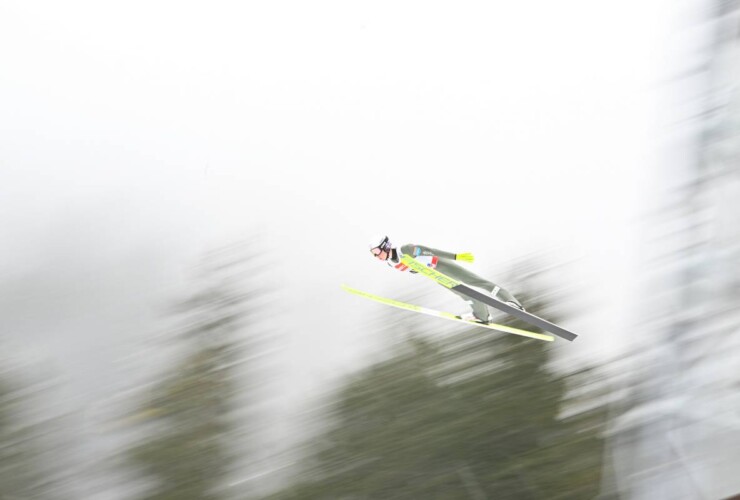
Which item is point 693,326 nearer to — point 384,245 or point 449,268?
point 449,268

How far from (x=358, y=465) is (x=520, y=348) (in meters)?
1.12

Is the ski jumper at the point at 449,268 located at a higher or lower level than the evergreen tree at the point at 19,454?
higher

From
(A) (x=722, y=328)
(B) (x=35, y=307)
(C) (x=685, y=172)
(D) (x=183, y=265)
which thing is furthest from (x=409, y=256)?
(B) (x=35, y=307)

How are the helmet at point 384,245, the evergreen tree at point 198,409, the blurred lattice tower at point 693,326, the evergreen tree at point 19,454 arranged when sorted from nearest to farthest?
the helmet at point 384,245 < the blurred lattice tower at point 693,326 < the evergreen tree at point 19,454 < the evergreen tree at point 198,409

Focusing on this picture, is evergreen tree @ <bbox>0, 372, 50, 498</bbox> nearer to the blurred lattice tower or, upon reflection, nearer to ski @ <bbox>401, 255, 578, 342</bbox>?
ski @ <bbox>401, 255, 578, 342</bbox>

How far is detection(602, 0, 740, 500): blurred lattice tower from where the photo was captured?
3971 mm

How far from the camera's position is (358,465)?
4664mm

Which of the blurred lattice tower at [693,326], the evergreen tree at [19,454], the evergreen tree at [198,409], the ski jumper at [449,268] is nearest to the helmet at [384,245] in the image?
the ski jumper at [449,268]

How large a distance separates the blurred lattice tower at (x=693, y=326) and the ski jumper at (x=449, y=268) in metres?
1.23

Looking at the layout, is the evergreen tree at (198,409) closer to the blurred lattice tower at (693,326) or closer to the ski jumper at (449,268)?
the ski jumper at (449,268)

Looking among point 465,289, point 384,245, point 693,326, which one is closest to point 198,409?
point 465,289

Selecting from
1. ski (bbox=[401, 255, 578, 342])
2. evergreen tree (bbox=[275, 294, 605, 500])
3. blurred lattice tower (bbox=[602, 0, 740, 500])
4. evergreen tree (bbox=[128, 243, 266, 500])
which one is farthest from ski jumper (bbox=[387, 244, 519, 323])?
evergreen tree (bbox=[128, 243, 266, 500])

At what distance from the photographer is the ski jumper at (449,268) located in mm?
3102

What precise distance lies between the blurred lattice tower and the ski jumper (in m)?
1.23
